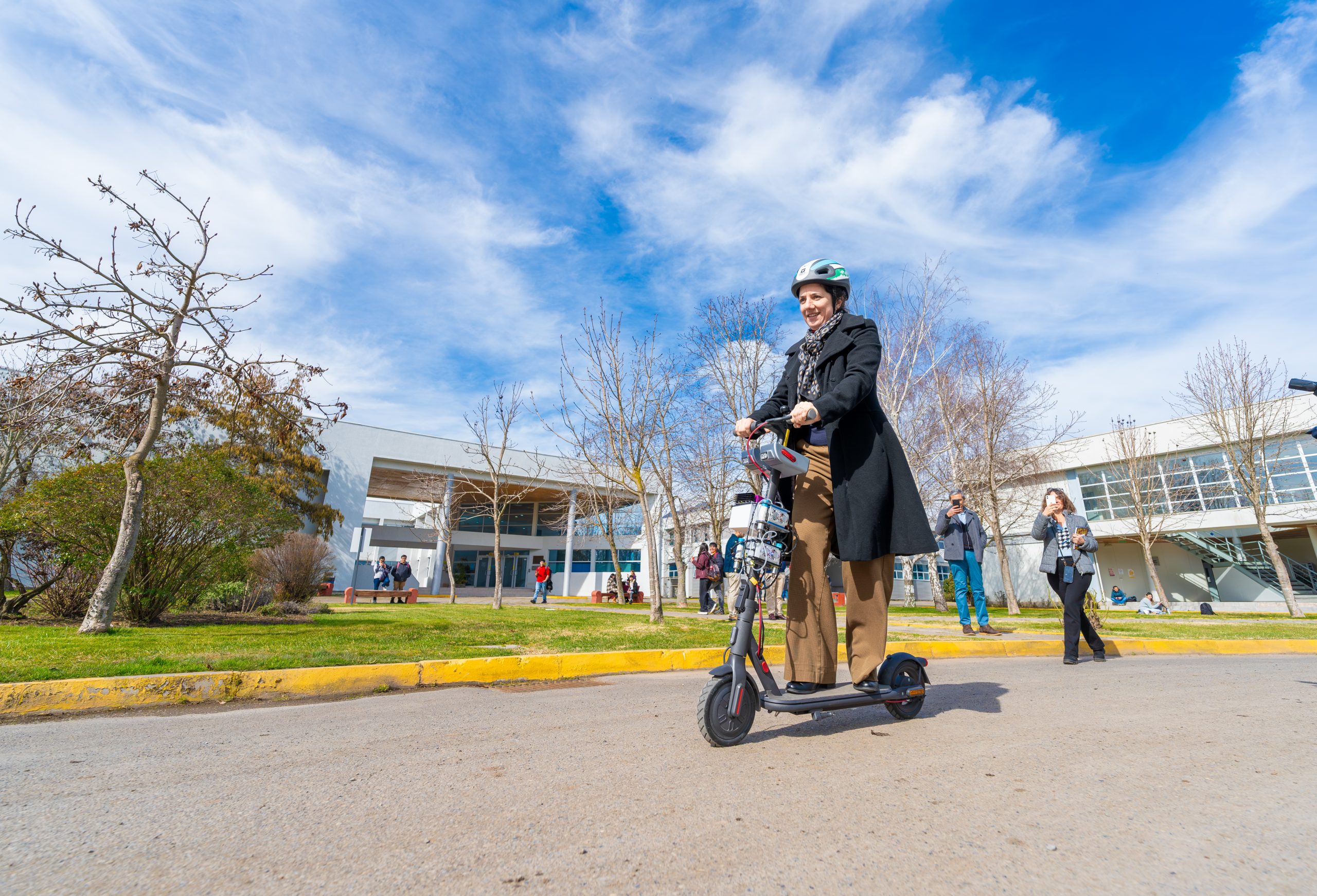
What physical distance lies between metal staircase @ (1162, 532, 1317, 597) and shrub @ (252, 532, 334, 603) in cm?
3508

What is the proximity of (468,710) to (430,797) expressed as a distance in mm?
1851

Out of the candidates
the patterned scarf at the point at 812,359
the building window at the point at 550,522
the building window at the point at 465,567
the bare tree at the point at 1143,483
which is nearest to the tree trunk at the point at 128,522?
the patterned scarf at the point at 812,359

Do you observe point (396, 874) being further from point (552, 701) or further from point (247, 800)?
point (552, 701)

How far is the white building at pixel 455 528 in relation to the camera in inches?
1348

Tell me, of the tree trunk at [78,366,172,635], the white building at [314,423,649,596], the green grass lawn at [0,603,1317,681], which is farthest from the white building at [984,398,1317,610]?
the tree trunk at [78,366,172,635]

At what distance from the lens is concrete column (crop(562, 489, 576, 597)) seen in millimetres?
36031

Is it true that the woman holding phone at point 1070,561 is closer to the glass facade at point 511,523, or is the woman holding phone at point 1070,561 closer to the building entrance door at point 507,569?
the glass facade at point 511,523

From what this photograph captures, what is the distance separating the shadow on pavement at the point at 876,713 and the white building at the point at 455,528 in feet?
75.8

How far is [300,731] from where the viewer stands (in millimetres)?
3189

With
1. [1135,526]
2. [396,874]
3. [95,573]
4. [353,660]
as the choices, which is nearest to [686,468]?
[95,573]

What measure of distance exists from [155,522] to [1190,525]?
1525 inches

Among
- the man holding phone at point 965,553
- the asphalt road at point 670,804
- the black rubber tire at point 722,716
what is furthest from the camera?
the man holding phone at point 965,553

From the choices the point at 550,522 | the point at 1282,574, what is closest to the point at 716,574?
the point at 1282,574

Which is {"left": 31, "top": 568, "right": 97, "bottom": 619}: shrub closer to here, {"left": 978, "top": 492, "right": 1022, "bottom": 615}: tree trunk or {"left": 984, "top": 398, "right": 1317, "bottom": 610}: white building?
{"left": 978, "top": 492, "right": 1022, "bottom": 615}: tree trunk
